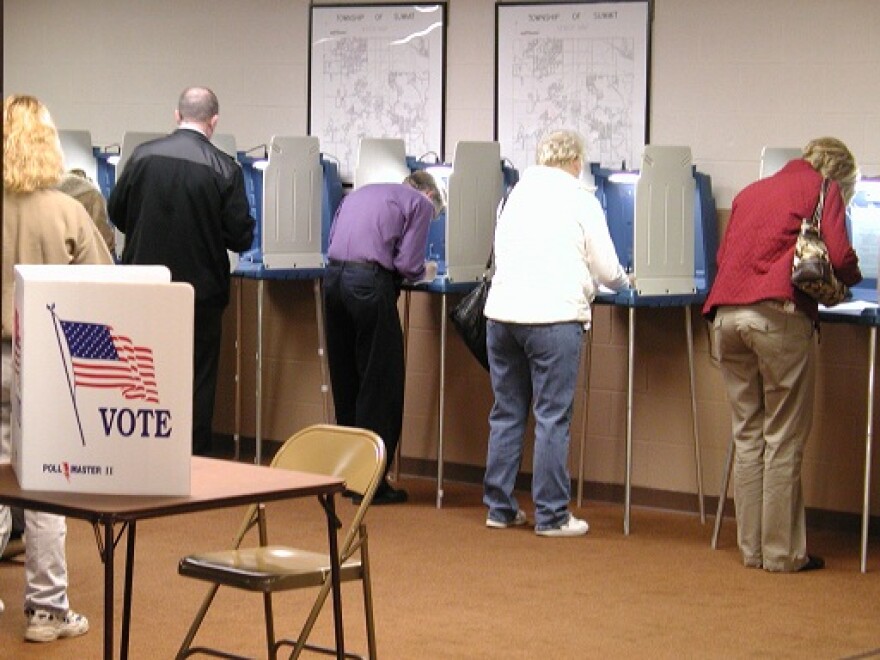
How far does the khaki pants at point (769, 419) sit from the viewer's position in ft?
16.8

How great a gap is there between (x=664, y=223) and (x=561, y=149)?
56 centimetres

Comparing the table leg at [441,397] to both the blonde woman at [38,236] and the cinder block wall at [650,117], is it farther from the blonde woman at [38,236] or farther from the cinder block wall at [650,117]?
the blonde woman at [38,236]

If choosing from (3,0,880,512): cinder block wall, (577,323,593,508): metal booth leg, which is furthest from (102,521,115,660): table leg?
(577,323,593,508): metal booth leg

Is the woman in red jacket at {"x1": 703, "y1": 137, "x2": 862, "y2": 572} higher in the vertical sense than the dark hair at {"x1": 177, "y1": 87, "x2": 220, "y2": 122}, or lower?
lower

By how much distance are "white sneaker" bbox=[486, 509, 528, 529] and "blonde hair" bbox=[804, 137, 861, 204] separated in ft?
5.66

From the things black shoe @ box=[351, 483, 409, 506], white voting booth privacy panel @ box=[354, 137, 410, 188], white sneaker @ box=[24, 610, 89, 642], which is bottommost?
black shoe @ box=[351, 483, 409, 506]

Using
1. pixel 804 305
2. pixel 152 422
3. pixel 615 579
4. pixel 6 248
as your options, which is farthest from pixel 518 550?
pixel 152 422

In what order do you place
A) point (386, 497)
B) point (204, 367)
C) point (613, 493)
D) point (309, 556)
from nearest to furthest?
point (309, 556) < point (386, 497) < point (613, 493) < point (204, 367)

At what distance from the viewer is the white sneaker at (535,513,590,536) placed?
5809 mm

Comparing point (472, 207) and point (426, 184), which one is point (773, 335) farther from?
point (426, 184)

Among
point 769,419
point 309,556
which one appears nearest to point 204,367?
point 769,419

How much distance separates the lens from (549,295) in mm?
5555

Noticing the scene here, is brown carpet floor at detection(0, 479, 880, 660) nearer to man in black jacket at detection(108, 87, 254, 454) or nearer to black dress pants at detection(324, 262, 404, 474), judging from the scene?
black dress pants at detection(324, 262, 404, 474)

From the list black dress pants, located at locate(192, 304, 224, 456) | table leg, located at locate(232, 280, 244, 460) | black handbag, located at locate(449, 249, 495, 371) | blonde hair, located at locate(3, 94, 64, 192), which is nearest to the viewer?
blonde hair, located at locate(3, 94, 64, 192)
